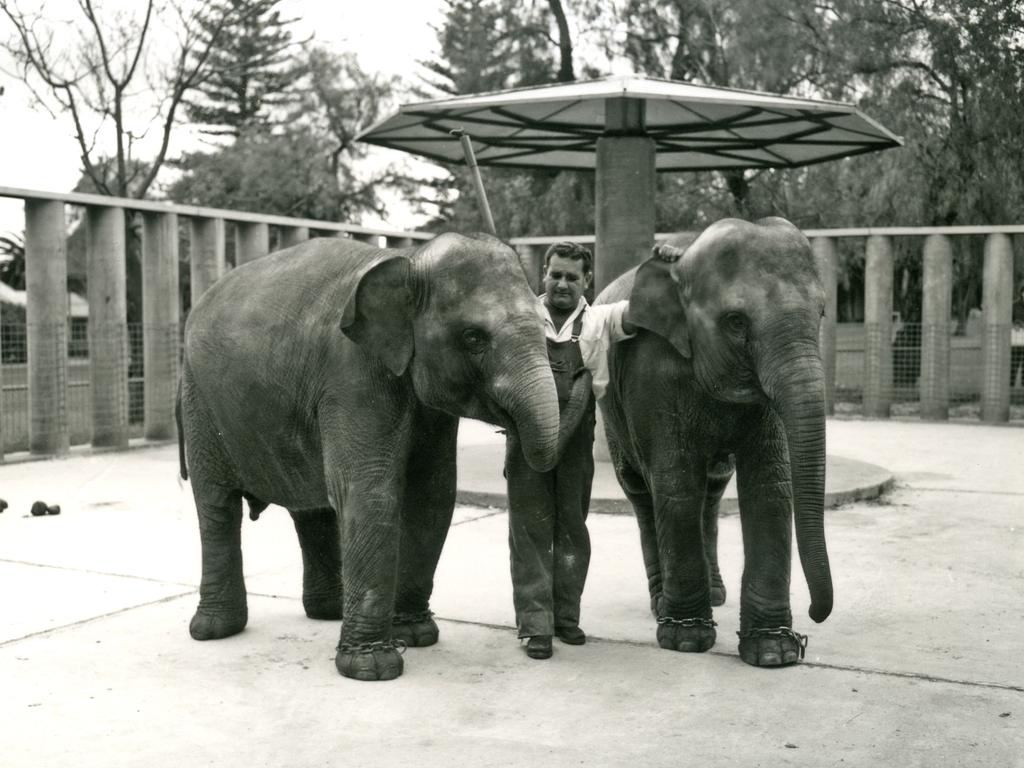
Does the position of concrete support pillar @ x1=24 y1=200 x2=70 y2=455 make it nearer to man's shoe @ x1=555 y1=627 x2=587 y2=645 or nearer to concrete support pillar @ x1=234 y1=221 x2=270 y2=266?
concrete support pillar @ x1=234 y1=221 x2=270 y2=266

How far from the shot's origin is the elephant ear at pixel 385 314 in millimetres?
4590

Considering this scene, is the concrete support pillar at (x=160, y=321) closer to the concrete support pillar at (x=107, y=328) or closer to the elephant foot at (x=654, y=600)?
the concrete support pillar at (x=107, y=328)

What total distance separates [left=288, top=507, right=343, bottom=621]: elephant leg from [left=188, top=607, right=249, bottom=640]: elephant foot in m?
0.40

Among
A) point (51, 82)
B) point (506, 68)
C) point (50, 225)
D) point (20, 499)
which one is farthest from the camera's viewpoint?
point (506, 68)

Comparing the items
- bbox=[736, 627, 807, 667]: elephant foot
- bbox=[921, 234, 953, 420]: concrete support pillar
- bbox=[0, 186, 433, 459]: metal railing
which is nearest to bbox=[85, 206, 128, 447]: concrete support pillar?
bbox=[0, 186, 433, 459]: metal railing

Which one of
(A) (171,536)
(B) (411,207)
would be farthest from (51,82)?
(B) (411,207)

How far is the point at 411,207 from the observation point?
4906 cm

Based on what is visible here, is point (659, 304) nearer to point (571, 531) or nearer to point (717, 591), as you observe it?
point (571, 531)

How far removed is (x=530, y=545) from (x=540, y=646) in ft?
1.30

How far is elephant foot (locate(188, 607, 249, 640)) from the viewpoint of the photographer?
Answer: 209 inches

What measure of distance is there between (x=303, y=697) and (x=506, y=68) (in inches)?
980

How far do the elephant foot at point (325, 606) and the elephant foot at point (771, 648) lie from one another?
70.7 inches

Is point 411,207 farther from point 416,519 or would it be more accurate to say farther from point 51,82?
point 416,519

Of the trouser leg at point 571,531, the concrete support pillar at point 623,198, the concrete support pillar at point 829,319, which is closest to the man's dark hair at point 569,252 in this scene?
the trouser leg at point 571,531
